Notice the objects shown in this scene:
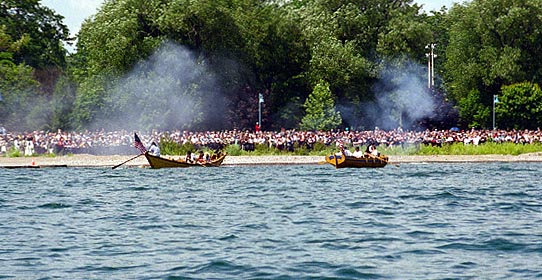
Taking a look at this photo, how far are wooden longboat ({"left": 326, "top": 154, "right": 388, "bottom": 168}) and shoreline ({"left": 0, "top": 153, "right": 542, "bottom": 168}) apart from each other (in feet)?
12.9

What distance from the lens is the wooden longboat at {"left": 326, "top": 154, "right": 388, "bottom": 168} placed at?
45969 mm

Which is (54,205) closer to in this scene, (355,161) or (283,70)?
(355,161)

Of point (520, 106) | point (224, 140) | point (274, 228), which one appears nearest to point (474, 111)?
point (520, 106)

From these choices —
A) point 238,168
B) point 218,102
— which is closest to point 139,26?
point 218,102

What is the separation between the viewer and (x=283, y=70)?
72875 mm

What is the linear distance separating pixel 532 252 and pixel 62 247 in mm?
8999

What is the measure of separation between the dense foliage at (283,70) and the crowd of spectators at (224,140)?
17.1 ft

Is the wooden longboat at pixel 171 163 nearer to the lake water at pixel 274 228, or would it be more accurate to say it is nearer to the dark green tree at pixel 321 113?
the lake water at pixel 274 228

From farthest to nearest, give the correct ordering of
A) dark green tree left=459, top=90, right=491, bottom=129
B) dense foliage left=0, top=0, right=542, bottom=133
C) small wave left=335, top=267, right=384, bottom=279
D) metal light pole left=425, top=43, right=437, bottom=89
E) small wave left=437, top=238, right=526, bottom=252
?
dark green tree left=459, top=90, right=491, bottom=129
metal light pole left=425, top=43, right=437, bottom=89
dense foliage left=0, top=0, right=542, bottom=133
small wave left=437, top=238, right=526, bottom=252
small wave left=335, top=267, right=384, bottom=279

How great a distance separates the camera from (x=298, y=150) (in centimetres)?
5544

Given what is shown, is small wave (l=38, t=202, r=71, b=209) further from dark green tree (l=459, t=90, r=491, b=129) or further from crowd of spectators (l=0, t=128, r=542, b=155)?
dark green tree (l=459, t=90, r=491, b=129)

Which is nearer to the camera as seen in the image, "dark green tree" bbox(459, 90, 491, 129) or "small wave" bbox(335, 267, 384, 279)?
"small wave" bbox(335, 267, 384, 279)

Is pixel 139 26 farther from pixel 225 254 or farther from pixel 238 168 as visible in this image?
pixel 225 254

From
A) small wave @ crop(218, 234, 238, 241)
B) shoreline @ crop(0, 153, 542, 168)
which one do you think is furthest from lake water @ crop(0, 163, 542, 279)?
shoreline @ crop(0, 153, 542, 168)
